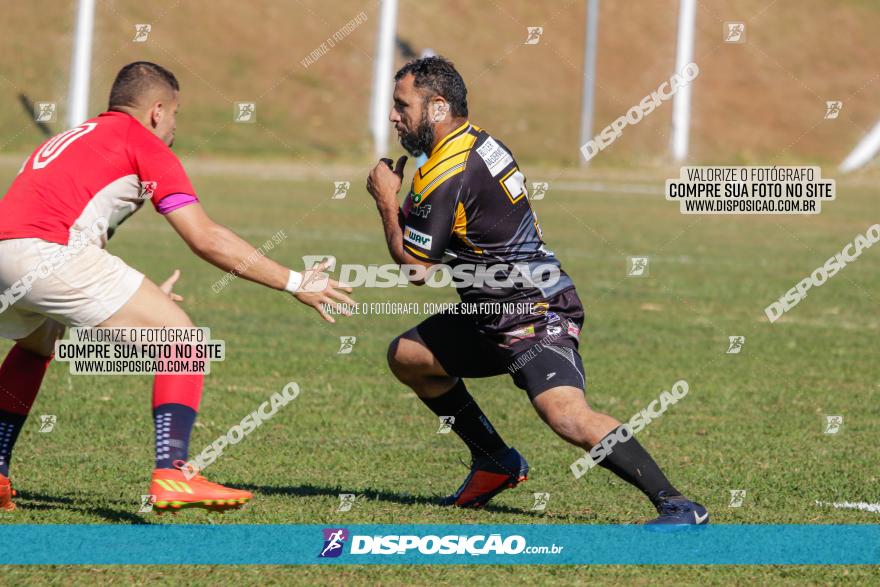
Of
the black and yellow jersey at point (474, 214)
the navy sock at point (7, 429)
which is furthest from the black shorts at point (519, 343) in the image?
the navy sock at point (7, 429)

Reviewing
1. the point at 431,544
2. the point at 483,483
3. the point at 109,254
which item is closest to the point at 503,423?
the point at 483,483

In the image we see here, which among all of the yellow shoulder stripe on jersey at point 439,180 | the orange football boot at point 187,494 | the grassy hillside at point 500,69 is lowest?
the orange football boot at point 187,494

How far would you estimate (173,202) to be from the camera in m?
5.87

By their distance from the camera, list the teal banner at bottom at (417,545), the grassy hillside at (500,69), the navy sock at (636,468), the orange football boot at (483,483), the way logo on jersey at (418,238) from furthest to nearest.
Answer: the grassy hillside at (500,69), the orange football boot at (483,483), the way logo on jersey at (418,238), the navy sock at (636,468), the teal banner at bottom at (417,545)

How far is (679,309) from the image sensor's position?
580 inches

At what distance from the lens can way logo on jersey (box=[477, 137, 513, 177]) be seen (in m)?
6.45

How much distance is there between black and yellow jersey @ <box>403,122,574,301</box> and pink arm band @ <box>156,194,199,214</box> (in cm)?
114

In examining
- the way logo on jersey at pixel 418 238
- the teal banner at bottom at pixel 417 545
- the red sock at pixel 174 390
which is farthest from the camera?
the way logo on jersey at pixel 418 238

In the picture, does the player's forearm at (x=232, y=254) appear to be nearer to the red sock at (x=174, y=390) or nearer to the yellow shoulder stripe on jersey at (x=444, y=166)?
the red sock at (x=174, y=390)

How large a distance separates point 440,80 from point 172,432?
7.17 feet

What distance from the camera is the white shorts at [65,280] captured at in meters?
5.79

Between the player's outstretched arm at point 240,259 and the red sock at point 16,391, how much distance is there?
4.50 ft

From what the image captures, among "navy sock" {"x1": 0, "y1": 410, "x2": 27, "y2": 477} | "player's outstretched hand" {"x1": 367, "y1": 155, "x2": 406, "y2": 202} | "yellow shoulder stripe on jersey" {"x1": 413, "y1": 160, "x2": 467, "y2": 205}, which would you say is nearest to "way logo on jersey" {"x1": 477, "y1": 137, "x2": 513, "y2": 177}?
"yellow shoulder stripe on jersey" {"x1": 413, "y1": 160, "x2": 467, "y2": 205}

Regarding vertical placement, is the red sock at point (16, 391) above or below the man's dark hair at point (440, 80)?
below
